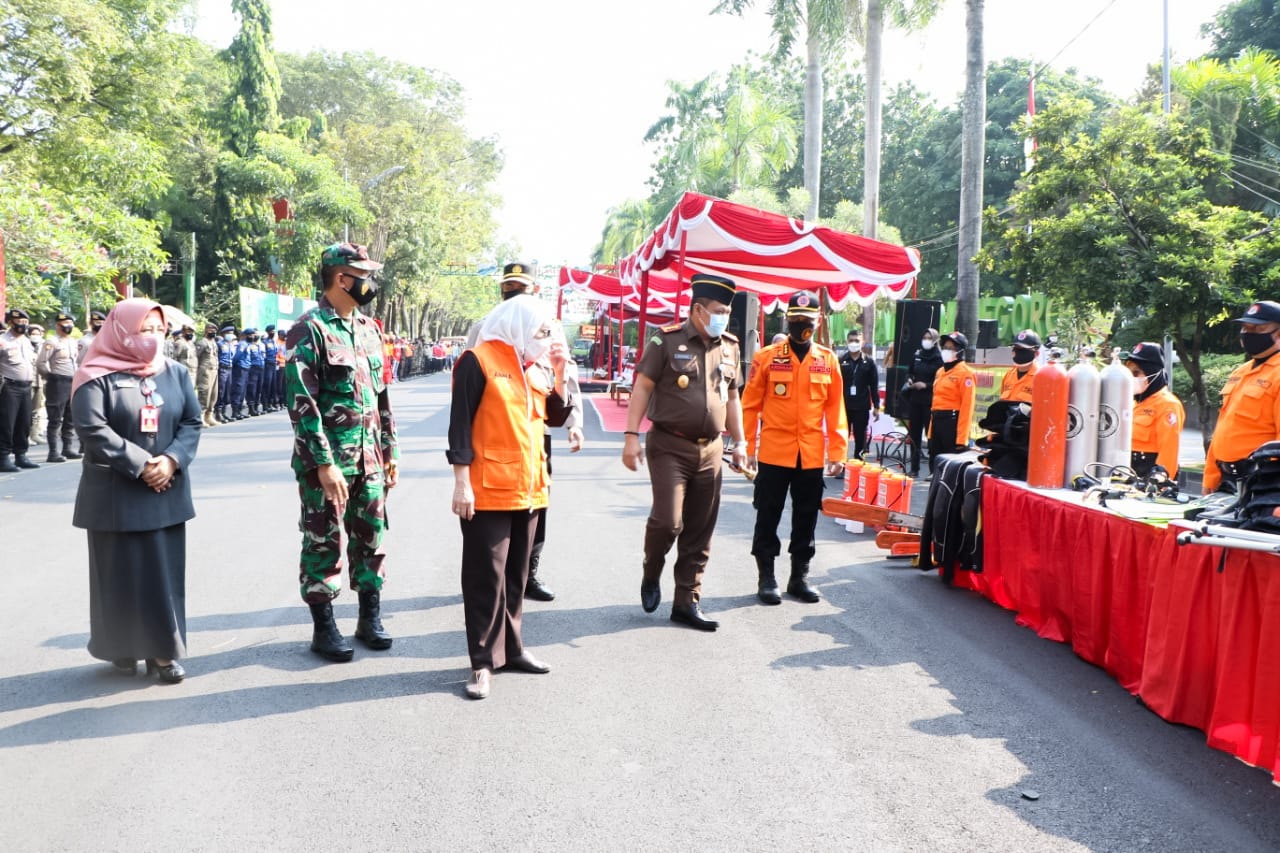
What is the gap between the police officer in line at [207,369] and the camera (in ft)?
62.5

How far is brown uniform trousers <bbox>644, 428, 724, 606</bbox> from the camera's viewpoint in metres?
5.68

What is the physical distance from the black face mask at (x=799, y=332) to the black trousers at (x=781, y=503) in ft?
2.62

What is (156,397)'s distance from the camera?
465cm

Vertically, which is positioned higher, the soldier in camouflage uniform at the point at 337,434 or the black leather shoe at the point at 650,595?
the soldier in camouflage uniform at the point at 337,434

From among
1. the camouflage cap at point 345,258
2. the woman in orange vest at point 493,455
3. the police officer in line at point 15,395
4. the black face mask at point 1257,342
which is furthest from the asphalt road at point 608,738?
the police officer in line at point 15,395

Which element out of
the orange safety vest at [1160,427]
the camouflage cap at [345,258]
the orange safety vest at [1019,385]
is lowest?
the orange safety vest at [1160,427]

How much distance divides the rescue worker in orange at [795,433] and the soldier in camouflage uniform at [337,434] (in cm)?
244

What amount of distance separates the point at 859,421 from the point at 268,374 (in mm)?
15468

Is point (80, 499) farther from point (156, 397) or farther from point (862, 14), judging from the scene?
point (862, 14)

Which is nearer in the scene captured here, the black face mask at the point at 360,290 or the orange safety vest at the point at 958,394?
the black face mask at the point at 360,290

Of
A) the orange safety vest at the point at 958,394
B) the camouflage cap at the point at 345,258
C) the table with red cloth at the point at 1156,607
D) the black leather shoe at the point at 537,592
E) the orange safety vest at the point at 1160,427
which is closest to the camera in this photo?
the table with red cloth at the point at 1156,607

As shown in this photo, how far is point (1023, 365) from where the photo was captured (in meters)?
9.76

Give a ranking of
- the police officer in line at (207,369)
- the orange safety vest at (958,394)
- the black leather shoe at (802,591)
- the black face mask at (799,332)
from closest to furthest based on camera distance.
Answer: the black face mask at (799,332) → the black leather shoe at (802,591) → the orange safety vest at (958,394) → the police officer in line at (207,369)

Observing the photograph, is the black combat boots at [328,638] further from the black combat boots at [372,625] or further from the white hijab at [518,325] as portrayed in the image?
the white hijab at [518,325]
